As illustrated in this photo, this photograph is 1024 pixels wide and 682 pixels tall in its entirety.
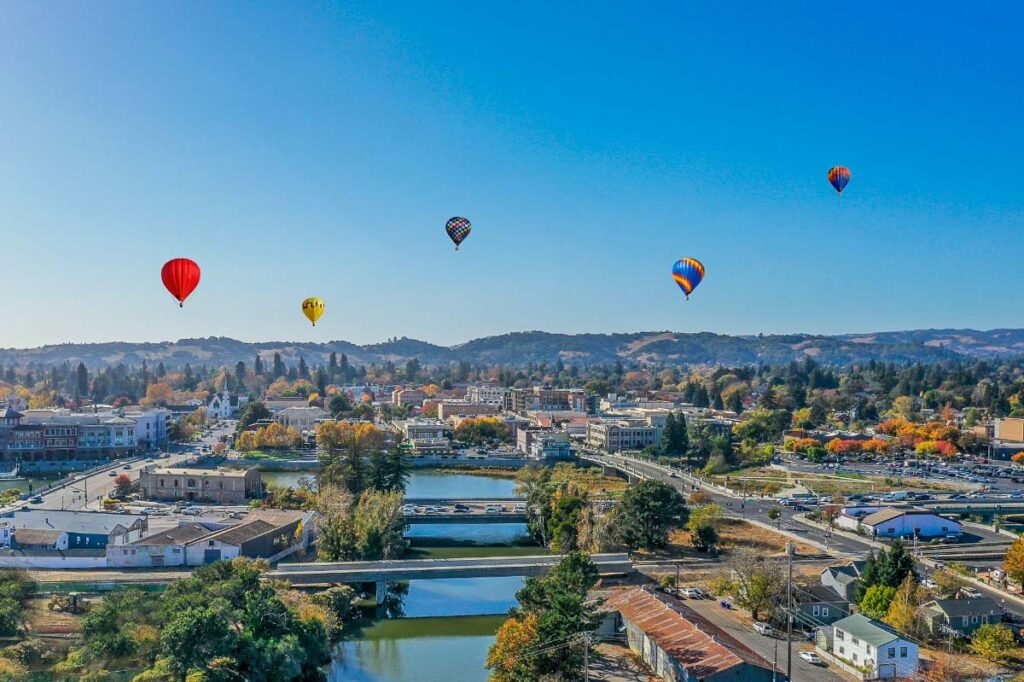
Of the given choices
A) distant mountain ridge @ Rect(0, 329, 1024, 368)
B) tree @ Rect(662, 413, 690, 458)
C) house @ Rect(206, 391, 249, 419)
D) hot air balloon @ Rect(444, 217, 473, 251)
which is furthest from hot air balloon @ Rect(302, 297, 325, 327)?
distant mountain ridge @ Rect(0, 329, 1024, 368)

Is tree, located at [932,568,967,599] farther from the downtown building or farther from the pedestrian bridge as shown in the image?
the downtown building

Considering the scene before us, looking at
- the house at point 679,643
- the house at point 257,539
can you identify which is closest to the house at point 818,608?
the house at point 679,643

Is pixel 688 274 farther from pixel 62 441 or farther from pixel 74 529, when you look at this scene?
pixel 62 441

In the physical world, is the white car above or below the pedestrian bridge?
below

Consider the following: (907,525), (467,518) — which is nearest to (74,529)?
(467,518)

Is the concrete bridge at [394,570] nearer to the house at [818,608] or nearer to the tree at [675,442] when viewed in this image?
the house at [818,608]

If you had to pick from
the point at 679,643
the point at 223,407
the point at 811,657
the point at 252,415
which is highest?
the point at 252,415
